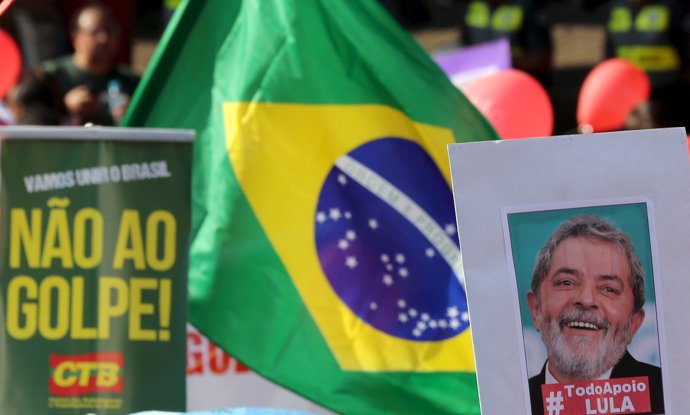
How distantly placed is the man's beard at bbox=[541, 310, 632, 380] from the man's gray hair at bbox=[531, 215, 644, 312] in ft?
0.25

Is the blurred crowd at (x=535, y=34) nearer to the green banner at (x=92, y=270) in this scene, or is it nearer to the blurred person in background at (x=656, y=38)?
the blurred person in background at (x=656, y=38)

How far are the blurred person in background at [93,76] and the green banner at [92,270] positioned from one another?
272 cm

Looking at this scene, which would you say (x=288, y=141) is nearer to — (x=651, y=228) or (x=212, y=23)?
(x=212, y=23)

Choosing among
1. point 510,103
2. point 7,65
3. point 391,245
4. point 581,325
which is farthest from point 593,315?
point 7,65

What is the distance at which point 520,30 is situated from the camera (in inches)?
363

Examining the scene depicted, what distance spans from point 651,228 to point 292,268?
1.41 m

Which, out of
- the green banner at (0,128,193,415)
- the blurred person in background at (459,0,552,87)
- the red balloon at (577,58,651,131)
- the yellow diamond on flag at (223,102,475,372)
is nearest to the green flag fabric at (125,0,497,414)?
the yellow diamond on flag at (223,102,475,372)

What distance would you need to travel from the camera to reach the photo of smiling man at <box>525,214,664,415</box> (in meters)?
3.06

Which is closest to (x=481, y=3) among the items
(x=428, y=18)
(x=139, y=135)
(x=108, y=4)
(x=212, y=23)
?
(x=428, y=18)

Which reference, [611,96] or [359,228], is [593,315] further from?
[611,96]

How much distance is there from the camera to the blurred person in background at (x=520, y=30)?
9102 mm

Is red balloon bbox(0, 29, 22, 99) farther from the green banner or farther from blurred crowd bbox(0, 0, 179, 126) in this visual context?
the green banner

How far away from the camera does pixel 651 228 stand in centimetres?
310

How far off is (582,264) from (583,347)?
18cm
